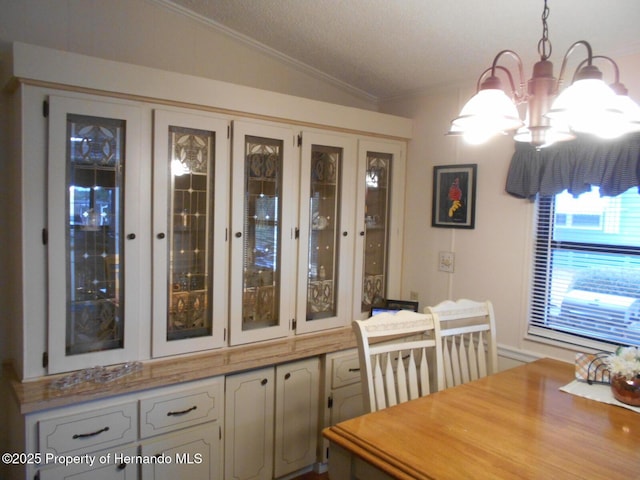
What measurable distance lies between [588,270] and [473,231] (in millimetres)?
710

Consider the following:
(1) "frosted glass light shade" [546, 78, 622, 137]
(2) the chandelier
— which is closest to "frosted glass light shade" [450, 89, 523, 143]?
(2) the chandelier

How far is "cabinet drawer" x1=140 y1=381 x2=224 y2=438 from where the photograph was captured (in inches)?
78.9

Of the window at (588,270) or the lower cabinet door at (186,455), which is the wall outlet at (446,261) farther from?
the lower cabinet door at (186,455)

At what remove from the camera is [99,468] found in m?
1.89

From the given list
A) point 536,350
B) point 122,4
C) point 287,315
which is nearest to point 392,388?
point 287,315

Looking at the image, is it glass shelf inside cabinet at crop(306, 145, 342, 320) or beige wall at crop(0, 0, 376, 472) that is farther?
glass shelf inside cabinet at crop(306, 145, 342, 320)

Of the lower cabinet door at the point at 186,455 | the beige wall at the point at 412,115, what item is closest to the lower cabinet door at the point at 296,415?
the lower cabinet door at the point at 186,455

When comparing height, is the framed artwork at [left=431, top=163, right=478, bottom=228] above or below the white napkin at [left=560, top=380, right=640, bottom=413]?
above

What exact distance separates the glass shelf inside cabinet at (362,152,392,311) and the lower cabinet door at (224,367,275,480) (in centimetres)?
101

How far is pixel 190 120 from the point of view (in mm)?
2270

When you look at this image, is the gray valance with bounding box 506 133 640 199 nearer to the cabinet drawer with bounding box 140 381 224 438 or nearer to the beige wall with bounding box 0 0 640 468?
the beige wall with bounding box 0 0 640 468

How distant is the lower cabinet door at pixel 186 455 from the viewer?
2.02 m

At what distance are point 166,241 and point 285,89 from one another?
4.66ft

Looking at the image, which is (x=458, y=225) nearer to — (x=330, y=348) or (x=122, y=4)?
(x=330, y=348)
